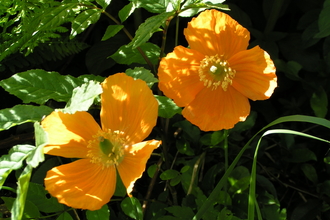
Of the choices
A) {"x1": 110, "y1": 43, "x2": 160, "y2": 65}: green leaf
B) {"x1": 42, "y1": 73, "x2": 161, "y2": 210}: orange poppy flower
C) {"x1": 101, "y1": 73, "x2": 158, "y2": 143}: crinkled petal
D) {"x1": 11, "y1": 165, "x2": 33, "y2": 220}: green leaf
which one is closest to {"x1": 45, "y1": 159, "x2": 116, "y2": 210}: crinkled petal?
{"x1": 42, "y1": 73, "x2": 161, "y2": 210}: orange poppy flower

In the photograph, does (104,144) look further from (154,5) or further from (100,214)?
(154,5)

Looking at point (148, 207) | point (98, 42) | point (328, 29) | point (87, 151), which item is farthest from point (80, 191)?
point (328, 29)

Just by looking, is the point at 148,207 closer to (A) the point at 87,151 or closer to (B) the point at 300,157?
(A) the point at 87,151

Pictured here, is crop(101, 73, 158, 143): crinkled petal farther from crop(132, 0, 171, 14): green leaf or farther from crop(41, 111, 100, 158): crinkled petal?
crop(132, 0, 171, 14): green leaf

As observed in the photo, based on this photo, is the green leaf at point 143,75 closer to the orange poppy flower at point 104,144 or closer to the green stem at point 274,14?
the orange poppy flower at point 104,144

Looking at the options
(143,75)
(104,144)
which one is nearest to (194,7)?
(143,75)

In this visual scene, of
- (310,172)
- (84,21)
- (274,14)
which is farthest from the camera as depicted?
(274,14)
